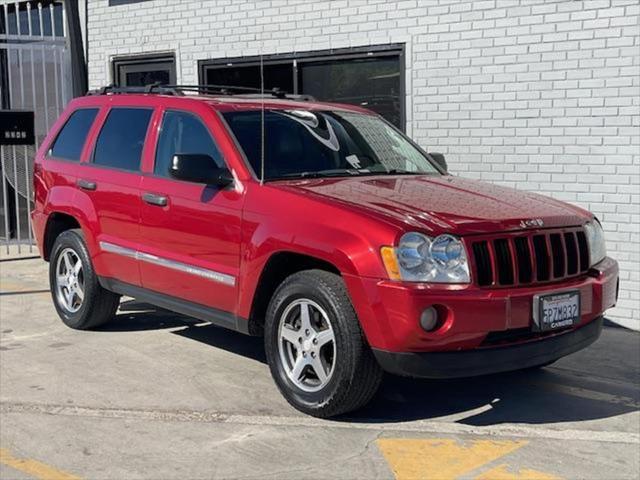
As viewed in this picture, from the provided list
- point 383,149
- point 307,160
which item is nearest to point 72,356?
point 307,160

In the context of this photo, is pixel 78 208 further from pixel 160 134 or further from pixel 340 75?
pixel 340 75

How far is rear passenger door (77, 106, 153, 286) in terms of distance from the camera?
242 inches

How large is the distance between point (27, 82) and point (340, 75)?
512 cm

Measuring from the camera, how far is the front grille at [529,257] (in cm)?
448

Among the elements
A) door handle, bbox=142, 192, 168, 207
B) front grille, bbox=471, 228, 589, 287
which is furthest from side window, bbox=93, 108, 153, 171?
front grille, bbox=471, 228, 589, 287

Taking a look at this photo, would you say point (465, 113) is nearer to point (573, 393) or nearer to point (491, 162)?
point (491, 162)

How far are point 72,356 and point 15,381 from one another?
0.62 metres

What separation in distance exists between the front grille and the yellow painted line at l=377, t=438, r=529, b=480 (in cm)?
88

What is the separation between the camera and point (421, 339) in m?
4.33

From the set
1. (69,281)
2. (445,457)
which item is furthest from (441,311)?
(69,281)

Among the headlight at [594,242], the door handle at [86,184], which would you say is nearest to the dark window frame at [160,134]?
the door handle at [86,184]

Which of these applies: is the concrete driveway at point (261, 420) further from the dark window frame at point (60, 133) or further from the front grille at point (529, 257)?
the dark window frame at point (60, 133)

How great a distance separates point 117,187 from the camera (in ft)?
20.5

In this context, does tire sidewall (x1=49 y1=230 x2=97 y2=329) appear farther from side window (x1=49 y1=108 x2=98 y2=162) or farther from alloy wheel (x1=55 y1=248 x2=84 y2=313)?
side window (x1=49 y1=108 x2=98 y2=162)
